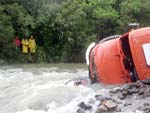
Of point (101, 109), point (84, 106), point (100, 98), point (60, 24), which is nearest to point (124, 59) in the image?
point (100, 98)

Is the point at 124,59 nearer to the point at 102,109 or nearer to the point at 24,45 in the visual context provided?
the point at 102,109

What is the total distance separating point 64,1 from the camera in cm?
2906

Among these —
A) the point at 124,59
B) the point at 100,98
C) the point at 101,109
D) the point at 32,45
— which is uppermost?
the point at 32,45

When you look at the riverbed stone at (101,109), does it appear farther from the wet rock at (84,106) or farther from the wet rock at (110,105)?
the wet rock at (84,106)

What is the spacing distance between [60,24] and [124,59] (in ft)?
53.2

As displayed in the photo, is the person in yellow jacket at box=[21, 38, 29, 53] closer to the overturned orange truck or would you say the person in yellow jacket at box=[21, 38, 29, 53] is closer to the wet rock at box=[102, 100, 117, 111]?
the overturned orange truck

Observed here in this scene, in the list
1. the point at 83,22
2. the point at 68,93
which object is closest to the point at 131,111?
the point at 68,93

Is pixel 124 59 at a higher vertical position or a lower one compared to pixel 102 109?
higher

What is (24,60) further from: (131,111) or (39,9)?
(131,111)

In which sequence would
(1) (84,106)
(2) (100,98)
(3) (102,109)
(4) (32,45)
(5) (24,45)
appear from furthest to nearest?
(4) (32,45) → (5) (24,45) → (2) (100,98) → (1) (84,106) → (3) (102,109)

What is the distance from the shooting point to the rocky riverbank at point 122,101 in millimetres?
8880

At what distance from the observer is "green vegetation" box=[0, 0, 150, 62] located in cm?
2647

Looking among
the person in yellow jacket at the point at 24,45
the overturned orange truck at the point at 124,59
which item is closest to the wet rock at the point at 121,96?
the overturned orange truck at the point at 124,59

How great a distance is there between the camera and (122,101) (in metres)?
9.58
